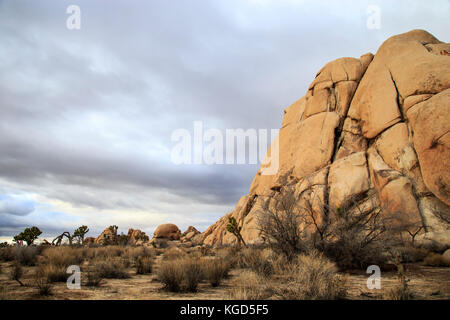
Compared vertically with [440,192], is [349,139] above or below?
above

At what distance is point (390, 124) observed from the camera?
20625 millimetres

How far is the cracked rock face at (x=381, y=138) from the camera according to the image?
15.9 metres

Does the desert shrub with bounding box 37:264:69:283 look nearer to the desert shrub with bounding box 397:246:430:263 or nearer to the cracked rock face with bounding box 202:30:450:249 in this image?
the cracked rock face with bounding box 202:30:450:249

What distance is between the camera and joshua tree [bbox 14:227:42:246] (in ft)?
71.9

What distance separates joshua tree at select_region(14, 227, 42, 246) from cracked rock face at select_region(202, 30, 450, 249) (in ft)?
65.9

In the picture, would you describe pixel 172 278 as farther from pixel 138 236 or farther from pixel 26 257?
pixel 138 236

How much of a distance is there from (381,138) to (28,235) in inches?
1259

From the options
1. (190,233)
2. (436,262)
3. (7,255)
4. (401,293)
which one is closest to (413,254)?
(436,262)

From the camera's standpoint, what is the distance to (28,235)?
73.6 feet

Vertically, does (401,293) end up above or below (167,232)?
above

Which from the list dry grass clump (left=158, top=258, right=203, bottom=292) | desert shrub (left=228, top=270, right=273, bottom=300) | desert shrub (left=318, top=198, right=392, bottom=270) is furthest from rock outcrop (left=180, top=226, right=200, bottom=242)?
desert shrub (left=228, top=270, right=273, bottom=300)
